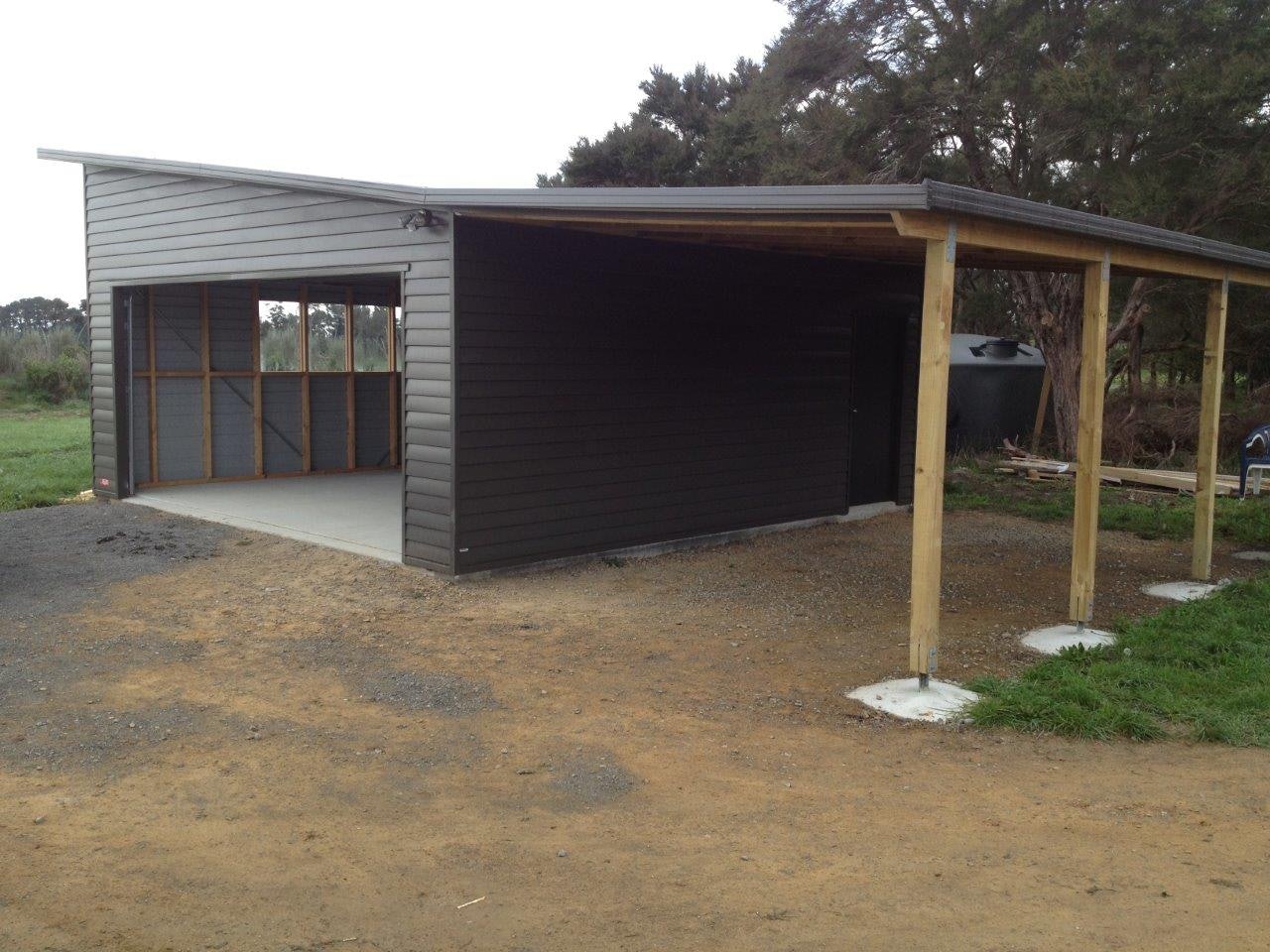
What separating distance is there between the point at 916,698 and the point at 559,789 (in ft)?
6.57

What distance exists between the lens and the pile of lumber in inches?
521

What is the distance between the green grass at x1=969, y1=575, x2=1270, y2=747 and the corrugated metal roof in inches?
88.2

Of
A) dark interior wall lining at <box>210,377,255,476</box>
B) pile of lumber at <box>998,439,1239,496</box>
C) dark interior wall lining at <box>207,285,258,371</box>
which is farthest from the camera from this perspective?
pile of lumber at <box>998,439,1239,496</box>

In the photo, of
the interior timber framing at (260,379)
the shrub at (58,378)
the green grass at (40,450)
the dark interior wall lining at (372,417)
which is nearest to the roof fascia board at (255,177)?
the interior timber framing at (260,379)

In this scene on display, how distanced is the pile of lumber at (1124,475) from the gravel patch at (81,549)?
10080 mm

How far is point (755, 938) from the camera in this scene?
9.98ft

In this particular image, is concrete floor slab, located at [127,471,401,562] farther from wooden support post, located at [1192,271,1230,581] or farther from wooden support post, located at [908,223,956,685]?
wooden support post, located at [1192,271,1230,581]

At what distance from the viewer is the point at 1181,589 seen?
26.3 feet

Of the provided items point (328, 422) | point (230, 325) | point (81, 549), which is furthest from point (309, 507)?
point (328, 422)

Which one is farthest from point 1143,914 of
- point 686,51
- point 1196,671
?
point 686,51

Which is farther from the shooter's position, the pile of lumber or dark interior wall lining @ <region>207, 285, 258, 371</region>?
the pile of lumber

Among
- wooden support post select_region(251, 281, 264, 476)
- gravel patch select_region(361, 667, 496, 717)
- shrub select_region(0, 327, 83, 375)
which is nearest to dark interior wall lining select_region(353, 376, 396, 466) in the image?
wooden support post select_region(251, 281, 264, 476)

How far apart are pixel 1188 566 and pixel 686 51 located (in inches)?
968

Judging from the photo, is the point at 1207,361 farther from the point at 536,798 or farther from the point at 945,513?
the point at 536,798
